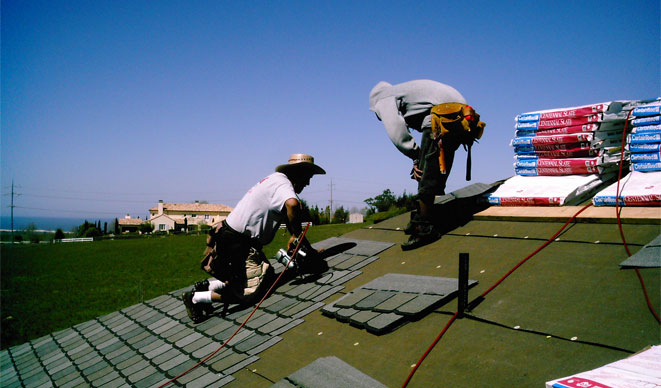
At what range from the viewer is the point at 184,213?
258 feet

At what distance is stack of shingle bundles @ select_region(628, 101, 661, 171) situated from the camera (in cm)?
430

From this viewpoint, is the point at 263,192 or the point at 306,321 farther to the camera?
the point at 263,192

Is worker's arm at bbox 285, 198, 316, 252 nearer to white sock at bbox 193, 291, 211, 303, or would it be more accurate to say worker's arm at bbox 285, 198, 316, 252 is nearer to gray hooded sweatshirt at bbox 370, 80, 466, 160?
white sock at bbox 193, 291, 211, 303

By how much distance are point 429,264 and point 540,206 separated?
1.56m

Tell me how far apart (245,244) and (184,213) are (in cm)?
7903

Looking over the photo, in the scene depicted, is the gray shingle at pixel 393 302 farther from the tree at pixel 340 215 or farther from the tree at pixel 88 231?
the tree at pixel 88 231

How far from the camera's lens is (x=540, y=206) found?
439 cm

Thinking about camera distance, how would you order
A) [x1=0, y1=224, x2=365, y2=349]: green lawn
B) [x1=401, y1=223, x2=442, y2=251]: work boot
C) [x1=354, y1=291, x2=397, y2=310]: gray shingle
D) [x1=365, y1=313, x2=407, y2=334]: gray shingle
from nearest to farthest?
[x1=365, y1=313, x2=407, y2=334]: gray shingle, [x1=354, y1=291, x2=397, y2=310]: gray shingle, [x1=401, y1=223, x2=442, y2=251]: work boot, [x1=0, y1=224, x2=365, y2=349]: green lawn

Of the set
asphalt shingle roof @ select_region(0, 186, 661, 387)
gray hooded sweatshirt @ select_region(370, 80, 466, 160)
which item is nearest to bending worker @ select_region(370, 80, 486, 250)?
gray hooded sweatshirt @ select_region(370, 80, 466, 160)

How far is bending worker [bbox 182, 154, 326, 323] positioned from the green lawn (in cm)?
640

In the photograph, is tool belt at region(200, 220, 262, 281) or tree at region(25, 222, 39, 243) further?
tree at region(25, 222, 39, 243)

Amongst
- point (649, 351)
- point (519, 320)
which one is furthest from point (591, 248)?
point (649, 351)

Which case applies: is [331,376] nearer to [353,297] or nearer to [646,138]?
[353,297]

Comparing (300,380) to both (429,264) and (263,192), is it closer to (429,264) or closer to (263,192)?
(429,264)
